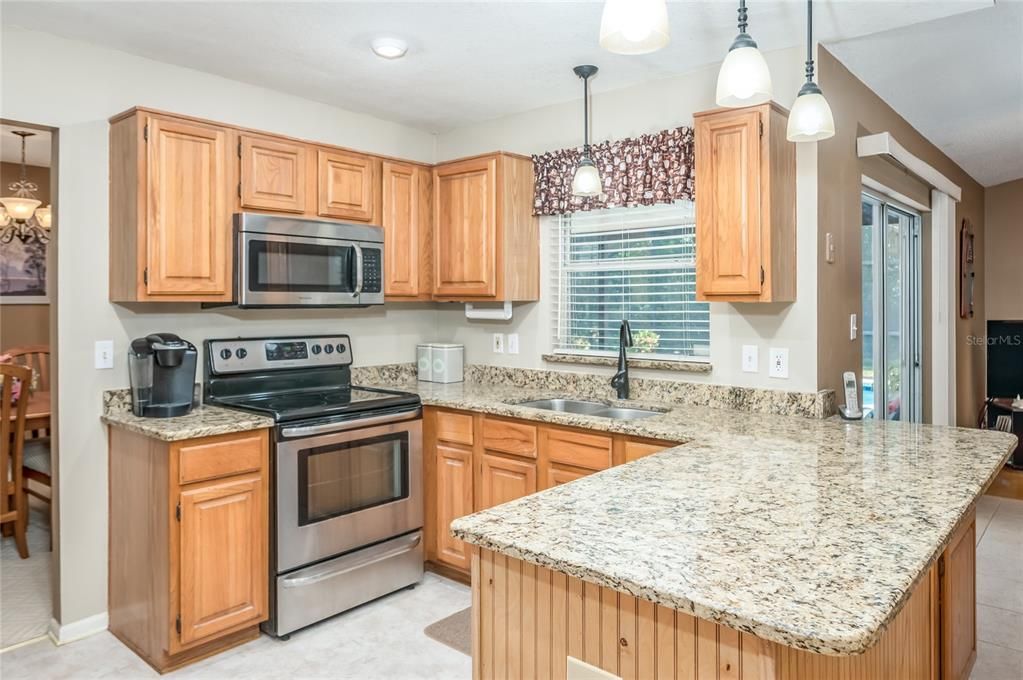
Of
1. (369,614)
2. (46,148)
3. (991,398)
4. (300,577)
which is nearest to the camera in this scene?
(300,577)

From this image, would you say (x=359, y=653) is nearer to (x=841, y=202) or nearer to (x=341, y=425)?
(x=341, y=425)

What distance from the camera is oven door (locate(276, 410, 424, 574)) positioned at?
9.11 feet

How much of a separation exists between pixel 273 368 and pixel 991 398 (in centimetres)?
583

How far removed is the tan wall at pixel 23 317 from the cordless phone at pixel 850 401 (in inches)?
226

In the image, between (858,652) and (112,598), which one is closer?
(858,652)

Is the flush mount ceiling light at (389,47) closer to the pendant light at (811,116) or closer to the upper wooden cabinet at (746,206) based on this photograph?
the upper wooden cabinet at (746,206)

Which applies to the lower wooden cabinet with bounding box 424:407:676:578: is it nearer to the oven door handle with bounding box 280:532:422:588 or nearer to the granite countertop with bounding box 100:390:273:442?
the oven door handle with bounding box 280:532:422:588

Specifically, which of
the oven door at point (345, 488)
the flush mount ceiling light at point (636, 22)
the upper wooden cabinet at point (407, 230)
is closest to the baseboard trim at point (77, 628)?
the oven door at point (345, 488)

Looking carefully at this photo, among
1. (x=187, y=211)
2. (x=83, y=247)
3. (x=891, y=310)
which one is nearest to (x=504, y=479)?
(x=187, y=211)

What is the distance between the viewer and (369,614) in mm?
2996

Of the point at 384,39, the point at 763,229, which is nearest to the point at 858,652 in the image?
the point at 763,229

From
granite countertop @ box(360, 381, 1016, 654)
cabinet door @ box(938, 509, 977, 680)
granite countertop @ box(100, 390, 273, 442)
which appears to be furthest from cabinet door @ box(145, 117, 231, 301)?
cabinet door @ box(938, 509, 977, 680)

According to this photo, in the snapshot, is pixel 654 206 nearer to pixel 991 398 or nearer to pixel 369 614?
pixel 369 614

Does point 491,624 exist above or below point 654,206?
below
